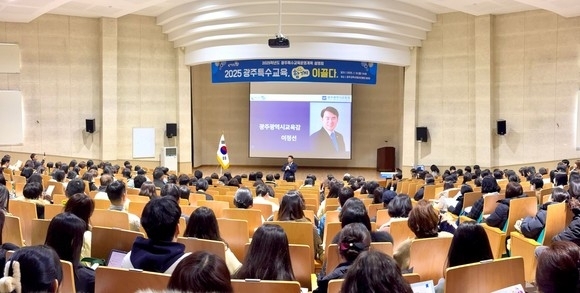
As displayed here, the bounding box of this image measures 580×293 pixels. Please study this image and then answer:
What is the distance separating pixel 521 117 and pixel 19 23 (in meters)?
14.5

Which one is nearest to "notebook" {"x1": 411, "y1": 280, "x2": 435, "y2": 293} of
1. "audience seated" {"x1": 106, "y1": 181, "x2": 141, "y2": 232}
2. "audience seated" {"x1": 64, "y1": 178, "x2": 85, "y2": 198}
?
"audience seated" {"x1": 106, "y1": 181, "x2": 141, "y2": 232}

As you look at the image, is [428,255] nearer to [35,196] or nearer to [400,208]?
[400,208]

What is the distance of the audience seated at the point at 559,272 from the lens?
88.9 inches

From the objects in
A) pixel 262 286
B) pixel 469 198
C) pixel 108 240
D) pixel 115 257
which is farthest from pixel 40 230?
pixel 469 198

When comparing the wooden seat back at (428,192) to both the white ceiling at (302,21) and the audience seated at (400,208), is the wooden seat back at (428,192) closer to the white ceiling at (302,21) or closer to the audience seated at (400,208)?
the audience seated at (400,208)

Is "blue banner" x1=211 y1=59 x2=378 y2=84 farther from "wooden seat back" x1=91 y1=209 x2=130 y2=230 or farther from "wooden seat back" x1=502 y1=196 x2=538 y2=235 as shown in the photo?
"wooden seat back" x1=91 y1=209 x2=130 y2=230

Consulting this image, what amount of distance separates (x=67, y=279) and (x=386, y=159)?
16530 mm

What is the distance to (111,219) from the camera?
467 centimetres

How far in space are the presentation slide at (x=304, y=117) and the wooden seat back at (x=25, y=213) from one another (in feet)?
41.3

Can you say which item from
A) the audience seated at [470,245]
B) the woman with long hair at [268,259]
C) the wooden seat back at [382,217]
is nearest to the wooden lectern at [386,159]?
the wooden seat back at [382,217]

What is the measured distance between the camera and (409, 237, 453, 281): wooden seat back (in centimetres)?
363

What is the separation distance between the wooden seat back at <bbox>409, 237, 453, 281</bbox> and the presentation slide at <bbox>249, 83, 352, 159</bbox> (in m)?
14.1

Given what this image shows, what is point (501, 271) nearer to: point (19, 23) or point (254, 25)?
point (254, 25)

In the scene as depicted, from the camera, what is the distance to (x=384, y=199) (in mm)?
6379
